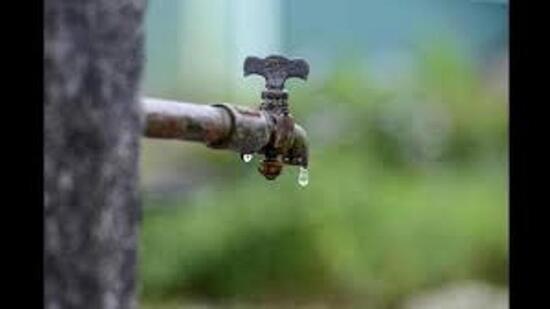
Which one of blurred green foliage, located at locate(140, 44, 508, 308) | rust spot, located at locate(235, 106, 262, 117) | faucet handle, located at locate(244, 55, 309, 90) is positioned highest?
faucet handle, located at locate(244, 55, 309, 90)

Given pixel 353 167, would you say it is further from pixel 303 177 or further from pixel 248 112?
pixel 248 112

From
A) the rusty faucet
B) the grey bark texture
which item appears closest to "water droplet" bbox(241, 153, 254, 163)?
the rusty faucet

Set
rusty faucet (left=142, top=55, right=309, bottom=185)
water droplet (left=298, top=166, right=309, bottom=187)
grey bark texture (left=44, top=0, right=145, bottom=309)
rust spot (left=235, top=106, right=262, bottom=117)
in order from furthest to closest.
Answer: water droplet (left=298, top=166, right=309, bottom=187) < rust spot (left=235, top=106, right=262, bottom=117) < rusty faucet (left=142, top=55, right=309, bottom=185) < grey bark texture (left=44, top=0, right=145, bottom=309)

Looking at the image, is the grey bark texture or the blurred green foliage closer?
the grey bark texture

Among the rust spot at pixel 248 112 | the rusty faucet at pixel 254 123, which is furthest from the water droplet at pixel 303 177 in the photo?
the rust spot at pixel 248 112

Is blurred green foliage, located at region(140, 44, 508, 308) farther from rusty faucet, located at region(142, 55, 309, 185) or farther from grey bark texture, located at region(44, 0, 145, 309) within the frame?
grey bark texture, located at region(44, 0, 145, 309)

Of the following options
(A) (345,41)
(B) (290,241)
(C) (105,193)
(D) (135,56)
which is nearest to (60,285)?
(C) (105,193)
